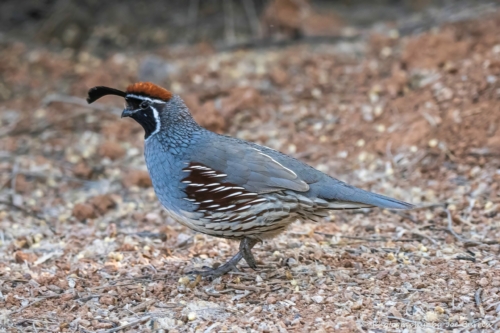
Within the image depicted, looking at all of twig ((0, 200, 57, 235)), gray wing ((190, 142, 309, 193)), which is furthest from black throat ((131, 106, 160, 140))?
twig ((0, 200, 57, 235))

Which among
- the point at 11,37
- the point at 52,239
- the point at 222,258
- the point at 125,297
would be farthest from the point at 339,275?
the point at 11,37

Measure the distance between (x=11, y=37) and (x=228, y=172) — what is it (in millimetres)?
6013

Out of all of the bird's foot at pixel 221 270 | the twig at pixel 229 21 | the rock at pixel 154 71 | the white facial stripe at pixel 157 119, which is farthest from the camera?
the twig at pixel 229 21

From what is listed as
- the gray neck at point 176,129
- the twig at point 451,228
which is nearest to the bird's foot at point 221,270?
the gray neck at point 176,129

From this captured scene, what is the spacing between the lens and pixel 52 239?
4.92m

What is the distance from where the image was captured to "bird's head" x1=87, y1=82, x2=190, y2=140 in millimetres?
4281

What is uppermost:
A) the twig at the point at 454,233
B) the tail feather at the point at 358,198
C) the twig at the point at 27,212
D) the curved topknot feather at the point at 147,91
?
the curved topknot feather at the point at 147,91

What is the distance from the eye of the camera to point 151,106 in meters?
4.31

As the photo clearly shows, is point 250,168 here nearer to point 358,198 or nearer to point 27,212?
point 358,198

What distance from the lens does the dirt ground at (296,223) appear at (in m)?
3.64

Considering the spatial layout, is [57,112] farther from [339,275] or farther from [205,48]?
[339,275]

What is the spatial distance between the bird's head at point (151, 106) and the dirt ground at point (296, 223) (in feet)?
2.84

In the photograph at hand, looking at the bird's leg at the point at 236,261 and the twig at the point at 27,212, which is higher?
the bird's leg at the point at 236,261

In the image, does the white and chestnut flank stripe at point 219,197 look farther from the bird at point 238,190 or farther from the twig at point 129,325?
the twig at point 129,325
